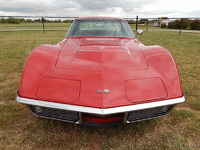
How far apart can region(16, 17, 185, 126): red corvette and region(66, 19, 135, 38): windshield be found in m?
0.96

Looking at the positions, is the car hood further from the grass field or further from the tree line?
the tree line

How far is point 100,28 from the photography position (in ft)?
8.83

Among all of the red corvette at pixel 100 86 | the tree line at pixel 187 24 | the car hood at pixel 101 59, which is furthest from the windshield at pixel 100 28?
the tree line at pixel 187 24


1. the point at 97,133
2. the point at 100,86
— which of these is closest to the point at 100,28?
the point at 100,86

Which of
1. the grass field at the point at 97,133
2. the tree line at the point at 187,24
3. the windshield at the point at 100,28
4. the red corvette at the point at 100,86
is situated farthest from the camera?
the tree line at the point at 187,24

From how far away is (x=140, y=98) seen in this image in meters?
1.35

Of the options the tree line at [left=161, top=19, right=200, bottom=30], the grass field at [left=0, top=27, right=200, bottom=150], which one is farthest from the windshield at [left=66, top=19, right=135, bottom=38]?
the tree line at [left=161, top=19, right=200, bottom=30]

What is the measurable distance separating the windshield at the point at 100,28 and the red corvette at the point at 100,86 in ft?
3.16

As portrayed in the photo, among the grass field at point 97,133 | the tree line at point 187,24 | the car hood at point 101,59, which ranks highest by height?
the tree line at point 187,24

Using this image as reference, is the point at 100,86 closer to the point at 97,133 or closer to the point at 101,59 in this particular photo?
the point at 101,59

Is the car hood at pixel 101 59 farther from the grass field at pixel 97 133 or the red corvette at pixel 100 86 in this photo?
the grass field at pixel 97 133

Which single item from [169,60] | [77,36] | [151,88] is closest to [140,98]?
[151,88]

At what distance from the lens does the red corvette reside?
1.31 meters

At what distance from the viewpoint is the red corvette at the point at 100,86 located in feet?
4.31
